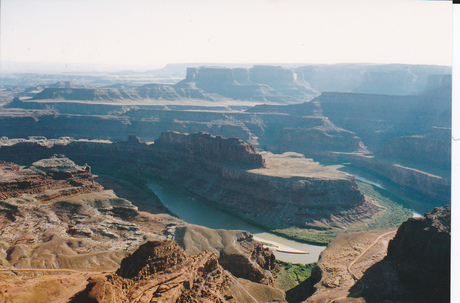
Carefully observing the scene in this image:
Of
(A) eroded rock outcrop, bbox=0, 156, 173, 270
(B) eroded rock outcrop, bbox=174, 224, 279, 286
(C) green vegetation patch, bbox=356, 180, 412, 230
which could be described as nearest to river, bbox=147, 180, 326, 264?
(B) eroded rock outcrop, bbox=174, 224, 279, 286

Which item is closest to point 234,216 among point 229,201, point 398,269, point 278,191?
point 229,201

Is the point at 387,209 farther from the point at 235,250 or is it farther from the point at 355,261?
the point at 235,250

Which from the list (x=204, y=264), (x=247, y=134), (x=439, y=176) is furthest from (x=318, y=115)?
(x=204, y=264)

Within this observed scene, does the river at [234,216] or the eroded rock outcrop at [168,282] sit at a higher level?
the eroded rock outcrop at [168,282]

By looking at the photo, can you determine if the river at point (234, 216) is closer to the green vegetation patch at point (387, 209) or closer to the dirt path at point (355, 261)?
the green vegetation patch at point (387, 209)

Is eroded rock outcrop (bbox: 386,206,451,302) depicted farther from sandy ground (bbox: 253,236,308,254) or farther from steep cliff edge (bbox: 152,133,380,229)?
steep cliff edge (bbox: 152,133,380,229)

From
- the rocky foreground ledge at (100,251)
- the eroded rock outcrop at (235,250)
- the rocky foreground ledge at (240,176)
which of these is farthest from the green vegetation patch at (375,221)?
the rocky foreground ledge at (100,251)
